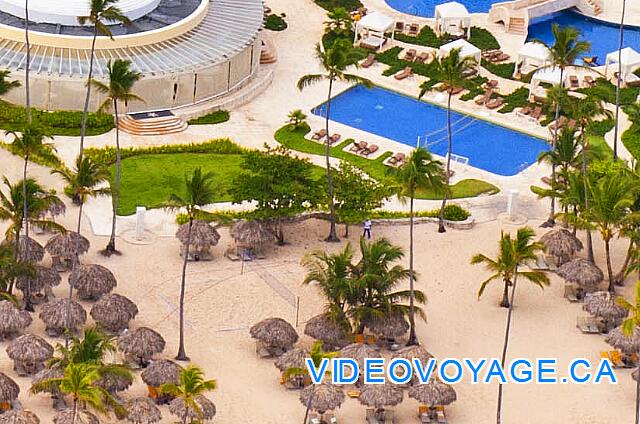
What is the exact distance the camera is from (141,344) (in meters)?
69.4

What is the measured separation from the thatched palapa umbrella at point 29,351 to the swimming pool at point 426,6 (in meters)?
45.6

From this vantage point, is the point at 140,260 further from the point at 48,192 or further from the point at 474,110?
the point at 474,110

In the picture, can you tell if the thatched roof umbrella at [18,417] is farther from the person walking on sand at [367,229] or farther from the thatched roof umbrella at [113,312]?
the person walking on sand at [367,229]

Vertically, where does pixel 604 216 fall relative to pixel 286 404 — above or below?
above

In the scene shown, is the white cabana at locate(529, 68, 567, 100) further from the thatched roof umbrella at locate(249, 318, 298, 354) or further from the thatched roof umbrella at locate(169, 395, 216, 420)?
the thatched roof umbrella at locate(169, 395, 216, 420)

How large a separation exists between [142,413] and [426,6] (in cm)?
5015

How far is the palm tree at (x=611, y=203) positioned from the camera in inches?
2943

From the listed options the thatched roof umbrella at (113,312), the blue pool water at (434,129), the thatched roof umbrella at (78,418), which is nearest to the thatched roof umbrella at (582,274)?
the blue pool water at (434,129)

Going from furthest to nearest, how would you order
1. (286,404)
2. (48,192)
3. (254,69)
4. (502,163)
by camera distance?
(254,69)
(502,163)
(48,192)
(286,404)

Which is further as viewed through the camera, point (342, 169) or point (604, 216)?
point (342, 169)

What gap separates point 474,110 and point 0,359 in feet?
112

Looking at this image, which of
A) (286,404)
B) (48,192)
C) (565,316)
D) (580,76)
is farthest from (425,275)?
(580,76)

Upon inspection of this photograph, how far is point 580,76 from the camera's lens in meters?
99.1

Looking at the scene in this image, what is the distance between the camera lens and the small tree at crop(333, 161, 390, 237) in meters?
79.7
